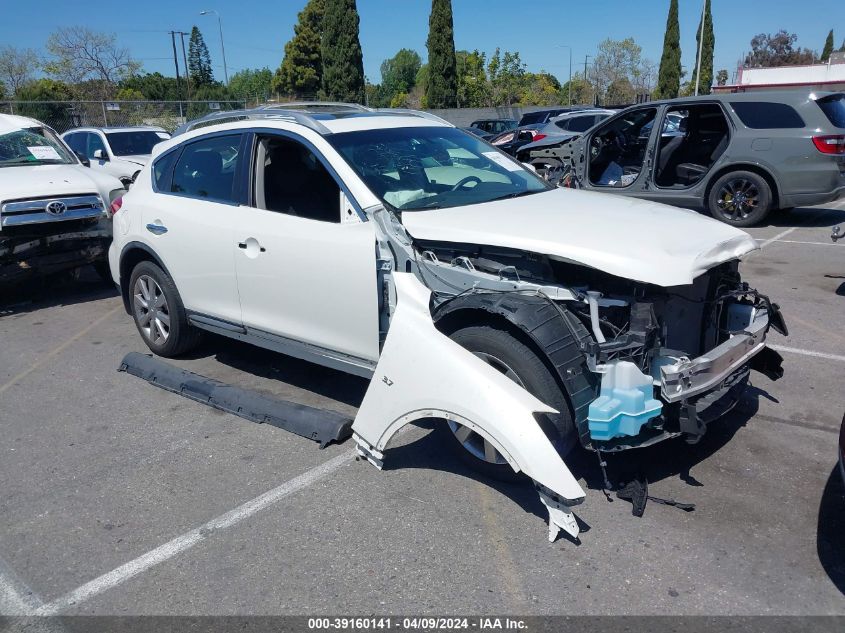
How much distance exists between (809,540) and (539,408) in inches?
54.9

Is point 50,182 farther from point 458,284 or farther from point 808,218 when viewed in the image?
point 808,218

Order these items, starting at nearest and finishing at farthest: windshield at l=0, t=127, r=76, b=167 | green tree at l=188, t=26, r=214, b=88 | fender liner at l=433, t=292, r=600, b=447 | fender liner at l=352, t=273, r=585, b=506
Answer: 1. fender liner at l=352, t=273, r=585, b=506
2. fender liner at l=433, t=292, r=600, b=447
3. windshield at l=0, t=127, r=76, b=167
4. green tree at l=188, t=26, r=214, b=88

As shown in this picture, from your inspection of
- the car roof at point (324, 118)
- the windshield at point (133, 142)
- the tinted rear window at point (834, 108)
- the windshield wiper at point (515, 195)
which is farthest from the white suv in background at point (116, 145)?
the tinted rear window at point (834, 108)

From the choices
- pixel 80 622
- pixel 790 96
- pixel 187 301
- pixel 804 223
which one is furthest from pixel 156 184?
pixel 804 223

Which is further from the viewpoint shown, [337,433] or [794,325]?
[794,325]

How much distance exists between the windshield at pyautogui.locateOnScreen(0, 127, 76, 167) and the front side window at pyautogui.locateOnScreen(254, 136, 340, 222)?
5355mm

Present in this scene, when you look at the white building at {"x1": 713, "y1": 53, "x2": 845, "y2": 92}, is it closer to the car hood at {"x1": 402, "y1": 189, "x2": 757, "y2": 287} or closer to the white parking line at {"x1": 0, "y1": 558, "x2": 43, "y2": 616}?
the car hood at {"x1": 402, "y1": 189, "x2": 757, "y2": 287}

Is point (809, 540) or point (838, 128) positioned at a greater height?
point (838, 128)

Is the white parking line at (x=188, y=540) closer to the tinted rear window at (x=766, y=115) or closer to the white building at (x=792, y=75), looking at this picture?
the tinted rear window at (x=766, y=115)

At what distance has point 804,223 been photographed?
11.1 metres

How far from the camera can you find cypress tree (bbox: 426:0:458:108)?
1561 inches

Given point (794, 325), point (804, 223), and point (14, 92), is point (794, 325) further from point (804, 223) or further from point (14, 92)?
point (14, 92)

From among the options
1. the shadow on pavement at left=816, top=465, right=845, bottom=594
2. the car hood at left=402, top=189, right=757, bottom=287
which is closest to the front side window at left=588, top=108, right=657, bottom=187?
the car hood at left=402, top=189, right=757, bottom=287

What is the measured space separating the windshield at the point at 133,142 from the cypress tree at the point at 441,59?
2838 centimetres
